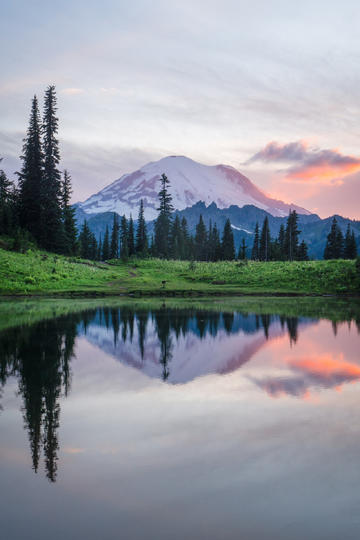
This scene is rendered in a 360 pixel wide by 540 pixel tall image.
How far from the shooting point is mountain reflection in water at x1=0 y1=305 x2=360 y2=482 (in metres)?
9.45

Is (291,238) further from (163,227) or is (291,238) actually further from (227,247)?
(163,227)

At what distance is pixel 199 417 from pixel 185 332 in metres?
11.0

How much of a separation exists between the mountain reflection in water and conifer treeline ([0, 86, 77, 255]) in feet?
135

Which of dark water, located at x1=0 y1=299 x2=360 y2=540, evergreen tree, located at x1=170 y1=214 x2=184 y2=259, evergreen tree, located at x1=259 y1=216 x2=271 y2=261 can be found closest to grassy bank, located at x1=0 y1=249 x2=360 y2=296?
dark water, located at x1=0 y1=299 x2=360 y2=540

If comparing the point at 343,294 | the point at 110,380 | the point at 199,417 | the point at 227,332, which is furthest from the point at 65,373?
the point at 343,294

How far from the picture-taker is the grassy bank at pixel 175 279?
137 ft

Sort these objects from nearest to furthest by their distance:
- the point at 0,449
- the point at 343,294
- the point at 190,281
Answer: the point at 0,449 < the point at 343,294 < the point at 190,281

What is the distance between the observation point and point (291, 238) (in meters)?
103

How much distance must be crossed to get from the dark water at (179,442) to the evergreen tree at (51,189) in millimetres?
50176

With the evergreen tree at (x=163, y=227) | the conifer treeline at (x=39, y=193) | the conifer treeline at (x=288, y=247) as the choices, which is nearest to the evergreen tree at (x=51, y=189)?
the conifer treeline at (x=39, y=193)

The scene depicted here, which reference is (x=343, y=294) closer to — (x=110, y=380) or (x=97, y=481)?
(x=110, y=380)

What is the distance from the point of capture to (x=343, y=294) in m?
44.5

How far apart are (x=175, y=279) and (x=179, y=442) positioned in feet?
160

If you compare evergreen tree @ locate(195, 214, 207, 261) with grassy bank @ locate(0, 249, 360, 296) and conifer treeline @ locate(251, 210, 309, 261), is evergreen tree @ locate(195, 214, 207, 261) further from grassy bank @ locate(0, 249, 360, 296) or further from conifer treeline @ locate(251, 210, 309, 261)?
grassy bank @ locate(0, 249, 360, 296)
